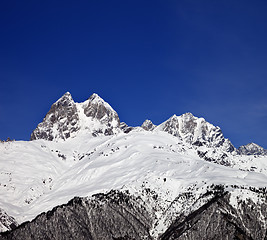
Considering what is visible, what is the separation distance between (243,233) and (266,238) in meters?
10.1

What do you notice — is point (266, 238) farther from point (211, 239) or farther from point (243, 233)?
point (211, 239)

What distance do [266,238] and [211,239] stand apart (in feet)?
78.6

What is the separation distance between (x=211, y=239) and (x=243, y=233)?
14.3 metres

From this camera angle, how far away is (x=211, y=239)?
19962 cm

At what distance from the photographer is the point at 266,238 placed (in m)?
199

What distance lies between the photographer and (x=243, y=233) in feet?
655

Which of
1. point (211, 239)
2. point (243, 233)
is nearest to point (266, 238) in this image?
point (243, 233)
